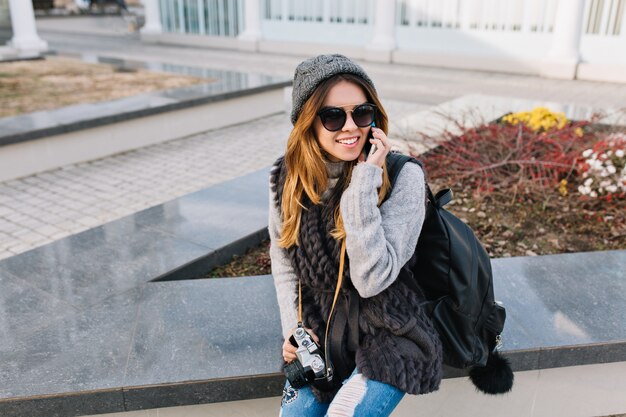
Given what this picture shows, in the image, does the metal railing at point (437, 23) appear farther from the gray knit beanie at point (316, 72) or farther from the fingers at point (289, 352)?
the fingers at point (289, 352)

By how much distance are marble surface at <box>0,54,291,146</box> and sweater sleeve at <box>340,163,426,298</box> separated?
5.52m

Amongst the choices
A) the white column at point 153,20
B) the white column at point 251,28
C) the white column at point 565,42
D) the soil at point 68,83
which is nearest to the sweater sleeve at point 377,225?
the soil at point 68,83

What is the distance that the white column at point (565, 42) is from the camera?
12250 millimetres

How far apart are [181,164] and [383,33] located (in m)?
9.98

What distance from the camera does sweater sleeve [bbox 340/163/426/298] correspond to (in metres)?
1.92

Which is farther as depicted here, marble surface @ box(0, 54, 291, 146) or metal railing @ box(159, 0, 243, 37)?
metal railing @ box(159, 0, 243, 37)

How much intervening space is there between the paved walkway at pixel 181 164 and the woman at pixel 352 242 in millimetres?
3291

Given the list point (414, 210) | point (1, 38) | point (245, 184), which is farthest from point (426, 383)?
point (1, 38)

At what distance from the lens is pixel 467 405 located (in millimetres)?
2725

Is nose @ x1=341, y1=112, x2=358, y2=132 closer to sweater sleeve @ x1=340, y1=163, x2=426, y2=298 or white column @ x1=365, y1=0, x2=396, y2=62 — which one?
sweater sleeve @ x1=340, y1=163, x2=426, y2=298

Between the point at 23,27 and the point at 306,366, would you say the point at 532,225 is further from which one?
the point at 23,27

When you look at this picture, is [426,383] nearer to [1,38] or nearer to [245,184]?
[245,184]

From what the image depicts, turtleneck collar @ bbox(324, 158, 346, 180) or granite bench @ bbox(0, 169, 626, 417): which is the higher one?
turtleneck collar @ bbox(324, 158, 346, 180)

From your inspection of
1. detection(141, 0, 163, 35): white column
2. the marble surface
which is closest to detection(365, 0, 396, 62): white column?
the marble surface
